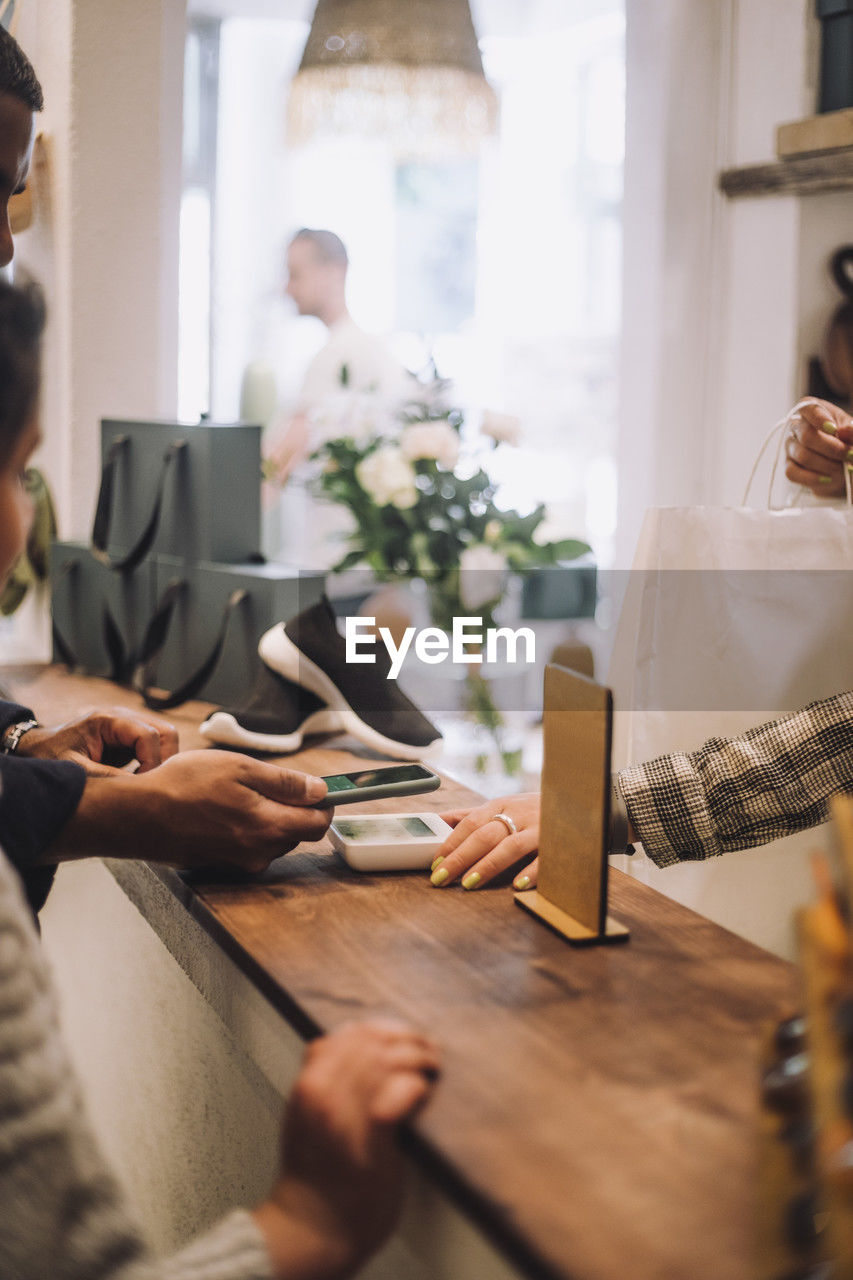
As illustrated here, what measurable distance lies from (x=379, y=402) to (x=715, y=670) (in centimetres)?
233

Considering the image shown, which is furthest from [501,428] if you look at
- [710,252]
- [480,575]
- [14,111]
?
[14,111]

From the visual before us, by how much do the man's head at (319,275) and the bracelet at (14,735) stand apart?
306 centimetres

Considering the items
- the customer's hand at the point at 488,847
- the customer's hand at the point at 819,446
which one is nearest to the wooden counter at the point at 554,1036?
the customer's hand at the point at 488,847

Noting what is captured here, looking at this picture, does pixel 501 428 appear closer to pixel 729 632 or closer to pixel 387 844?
pixel 729 632

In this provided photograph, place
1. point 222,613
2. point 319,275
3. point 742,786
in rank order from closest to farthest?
point 742,786
point 222,613
point 319,275

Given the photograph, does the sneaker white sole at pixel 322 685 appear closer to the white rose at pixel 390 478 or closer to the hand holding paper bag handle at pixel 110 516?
the hand holding paper bag handle at pixel 110 516

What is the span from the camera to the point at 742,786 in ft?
4.03

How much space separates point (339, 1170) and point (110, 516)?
4.76 feet

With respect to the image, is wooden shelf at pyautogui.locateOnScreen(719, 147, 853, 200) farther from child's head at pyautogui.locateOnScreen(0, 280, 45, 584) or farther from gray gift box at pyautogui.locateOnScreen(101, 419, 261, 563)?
child's head at pyautogui.locateOnScreen(0, 280, 45, 584)

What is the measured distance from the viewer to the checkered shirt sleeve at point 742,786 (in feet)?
3.93

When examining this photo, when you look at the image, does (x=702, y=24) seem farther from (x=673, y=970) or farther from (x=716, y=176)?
(x=673, y=970)

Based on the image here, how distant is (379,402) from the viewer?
3.72 metres

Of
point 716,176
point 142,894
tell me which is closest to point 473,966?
point 142,894

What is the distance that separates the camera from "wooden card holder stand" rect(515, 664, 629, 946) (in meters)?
0.84
